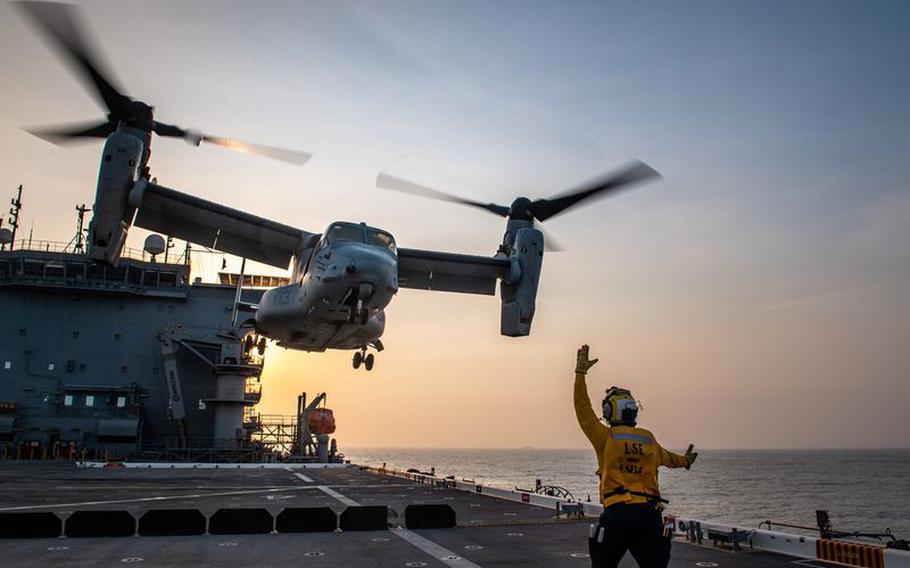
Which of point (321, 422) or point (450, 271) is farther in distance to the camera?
point (321, 422)

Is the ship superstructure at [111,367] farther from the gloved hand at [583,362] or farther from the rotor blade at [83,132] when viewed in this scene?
the gloved hand at [583,362]

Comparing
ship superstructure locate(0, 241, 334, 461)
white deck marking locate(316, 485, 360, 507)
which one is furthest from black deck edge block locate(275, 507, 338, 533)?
ship superstructure locate(0, 241, 334, 461)

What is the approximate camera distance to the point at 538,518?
17297 mm

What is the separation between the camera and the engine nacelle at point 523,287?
71.7 feet

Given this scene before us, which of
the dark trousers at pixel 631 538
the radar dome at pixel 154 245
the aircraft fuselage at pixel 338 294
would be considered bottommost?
the dark trousers at pixel 631 538

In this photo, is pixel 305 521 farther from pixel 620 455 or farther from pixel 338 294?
pixel 620 455

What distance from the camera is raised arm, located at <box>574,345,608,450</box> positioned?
6465 mm

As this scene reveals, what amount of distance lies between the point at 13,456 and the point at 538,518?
4381cm

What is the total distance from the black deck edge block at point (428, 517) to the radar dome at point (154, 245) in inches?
1703

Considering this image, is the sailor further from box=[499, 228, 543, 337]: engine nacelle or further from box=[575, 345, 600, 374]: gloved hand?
box=[499, 228, 543, 337]: engine nacelle

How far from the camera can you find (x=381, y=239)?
19.5 m

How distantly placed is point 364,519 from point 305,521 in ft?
4.23

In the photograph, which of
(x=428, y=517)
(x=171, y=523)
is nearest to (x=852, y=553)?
(x=428, y=517)

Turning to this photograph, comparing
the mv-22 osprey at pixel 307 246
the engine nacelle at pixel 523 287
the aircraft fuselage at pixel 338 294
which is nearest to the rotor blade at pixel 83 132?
the mv-22 osprey at pixel 307 246
